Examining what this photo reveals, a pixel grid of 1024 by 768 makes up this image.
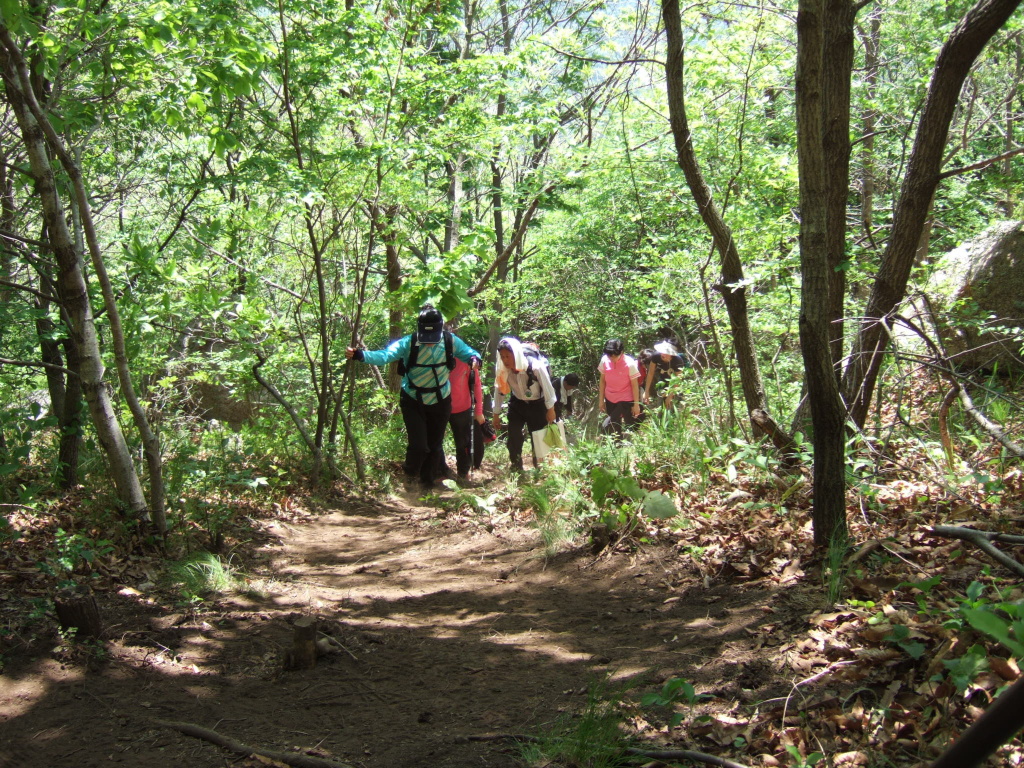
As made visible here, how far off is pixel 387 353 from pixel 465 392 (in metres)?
1.27

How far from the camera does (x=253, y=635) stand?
4141mm

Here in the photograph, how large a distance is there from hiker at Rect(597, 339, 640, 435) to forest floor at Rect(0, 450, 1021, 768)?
4.38 meters

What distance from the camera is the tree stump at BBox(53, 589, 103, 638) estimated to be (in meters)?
3.64

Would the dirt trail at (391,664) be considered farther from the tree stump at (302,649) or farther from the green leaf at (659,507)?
the green leaf at (659,507)

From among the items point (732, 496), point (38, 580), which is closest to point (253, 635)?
point (38, 580)

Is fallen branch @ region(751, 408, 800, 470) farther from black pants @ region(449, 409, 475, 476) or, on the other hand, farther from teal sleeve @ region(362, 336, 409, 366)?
black pants @ region(449, 409, 475, 476)

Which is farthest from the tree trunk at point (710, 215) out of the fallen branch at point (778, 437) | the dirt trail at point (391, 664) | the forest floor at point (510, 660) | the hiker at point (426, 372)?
the hiker at point (426, 372)

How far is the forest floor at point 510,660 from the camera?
271cm

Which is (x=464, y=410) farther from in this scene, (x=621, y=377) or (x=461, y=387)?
(x=621, y=377)

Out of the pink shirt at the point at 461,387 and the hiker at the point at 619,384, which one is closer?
the pink shirt at the point at 461,387

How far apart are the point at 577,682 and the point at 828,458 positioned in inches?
69.6

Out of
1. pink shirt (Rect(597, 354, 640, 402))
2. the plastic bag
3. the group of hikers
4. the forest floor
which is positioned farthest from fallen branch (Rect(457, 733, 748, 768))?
pink shirt (Rect(597, 354, 640, 402))

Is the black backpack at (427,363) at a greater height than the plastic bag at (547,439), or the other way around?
the black backpack at (427,363)

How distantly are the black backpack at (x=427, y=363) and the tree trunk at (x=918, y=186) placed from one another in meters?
4.04
